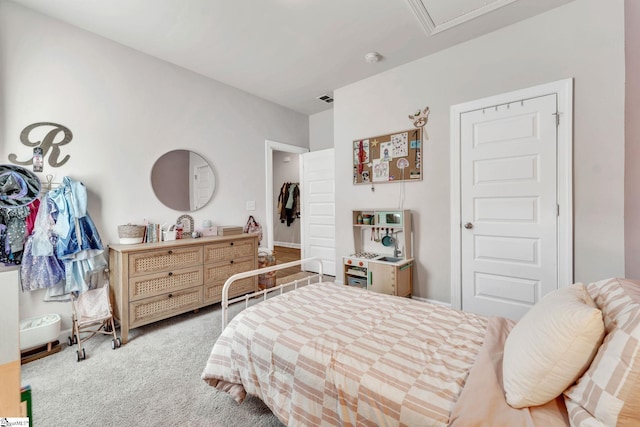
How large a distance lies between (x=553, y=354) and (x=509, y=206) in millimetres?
2036

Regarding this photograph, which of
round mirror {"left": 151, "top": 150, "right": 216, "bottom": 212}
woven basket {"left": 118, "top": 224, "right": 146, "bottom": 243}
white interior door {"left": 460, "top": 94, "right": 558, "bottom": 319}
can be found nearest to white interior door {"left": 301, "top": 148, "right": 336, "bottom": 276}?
round mirror {"left": 151, "top": 150, "right": 216, "bottom": 212}

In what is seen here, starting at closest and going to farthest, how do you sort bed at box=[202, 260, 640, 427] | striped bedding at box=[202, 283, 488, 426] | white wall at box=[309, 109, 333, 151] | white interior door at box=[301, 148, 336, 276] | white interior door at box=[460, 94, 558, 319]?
1. bed at box=[202, 260, 640, 427]
2. striped bedding at box=[202, 283, 488, 426]
3. white interior door at box=[460, 94, 558, 319]
4. white interior door at box=[301, 148, 336, 276]
5. white wall at box=[309, 109, 333, 151]

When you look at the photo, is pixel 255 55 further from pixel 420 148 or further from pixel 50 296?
pixel 50 296

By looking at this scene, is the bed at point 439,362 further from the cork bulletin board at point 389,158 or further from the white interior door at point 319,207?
the white interior door at point 319,207

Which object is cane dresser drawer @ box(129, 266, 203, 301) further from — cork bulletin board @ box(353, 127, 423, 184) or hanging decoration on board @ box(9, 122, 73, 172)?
cork bulletin board @ box(353, 127, 423, 184)

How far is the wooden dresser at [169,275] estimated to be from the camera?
2.34 m

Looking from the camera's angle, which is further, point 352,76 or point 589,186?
point 352,76

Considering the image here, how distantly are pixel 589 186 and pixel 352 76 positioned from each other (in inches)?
101

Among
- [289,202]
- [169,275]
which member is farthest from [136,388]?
[289,202]

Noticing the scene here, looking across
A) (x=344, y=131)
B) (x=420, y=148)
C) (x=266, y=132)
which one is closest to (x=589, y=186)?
(x=420, y=148)

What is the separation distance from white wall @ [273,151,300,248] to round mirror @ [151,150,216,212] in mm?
3028

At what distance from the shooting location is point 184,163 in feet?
10.4

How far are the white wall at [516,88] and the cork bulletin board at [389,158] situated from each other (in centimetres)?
9

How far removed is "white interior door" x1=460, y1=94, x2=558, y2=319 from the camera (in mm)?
2314
